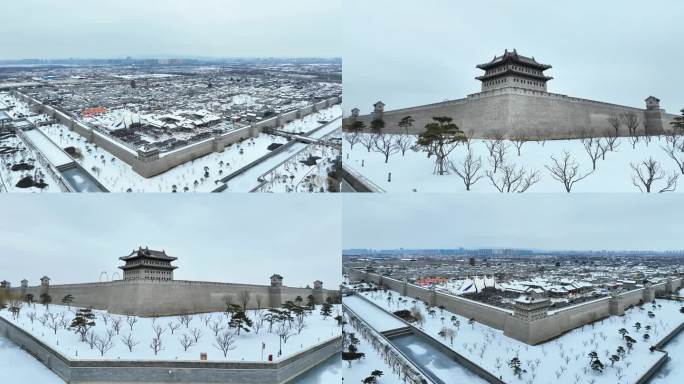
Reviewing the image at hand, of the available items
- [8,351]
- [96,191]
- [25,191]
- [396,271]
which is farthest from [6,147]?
[396,271]

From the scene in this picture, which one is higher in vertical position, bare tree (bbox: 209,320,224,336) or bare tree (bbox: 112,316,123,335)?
bare tree (bbox: 112,316,123,335)

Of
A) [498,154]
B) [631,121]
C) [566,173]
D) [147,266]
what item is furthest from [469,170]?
[147,266]

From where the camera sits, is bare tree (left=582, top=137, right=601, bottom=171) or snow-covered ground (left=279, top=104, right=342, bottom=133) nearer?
bare tree (left=582, top=137, right=601, bottom=171)

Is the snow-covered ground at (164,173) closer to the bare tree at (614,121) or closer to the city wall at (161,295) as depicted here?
the city wall at (161,295)

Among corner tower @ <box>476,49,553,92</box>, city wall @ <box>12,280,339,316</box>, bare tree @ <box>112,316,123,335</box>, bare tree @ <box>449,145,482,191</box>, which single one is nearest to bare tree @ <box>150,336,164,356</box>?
bare tree @ <box>112,316,123,335</box>

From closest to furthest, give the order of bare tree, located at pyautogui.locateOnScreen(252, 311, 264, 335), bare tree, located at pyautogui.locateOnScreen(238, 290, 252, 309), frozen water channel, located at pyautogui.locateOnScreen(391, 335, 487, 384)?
frozen water channel, located at pyautogui.locateOnScreen(391, 335, 487, 384) < bare tree, located at pyautogui.locateOnScreen(252, 311, 264, 335) < bare tree, located at pyautogui.locateOnScreen(238, 290, 252, 309)

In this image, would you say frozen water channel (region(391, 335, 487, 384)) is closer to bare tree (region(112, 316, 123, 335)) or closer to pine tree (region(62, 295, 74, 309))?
bare tree (region(112, 316, 123, 335))
